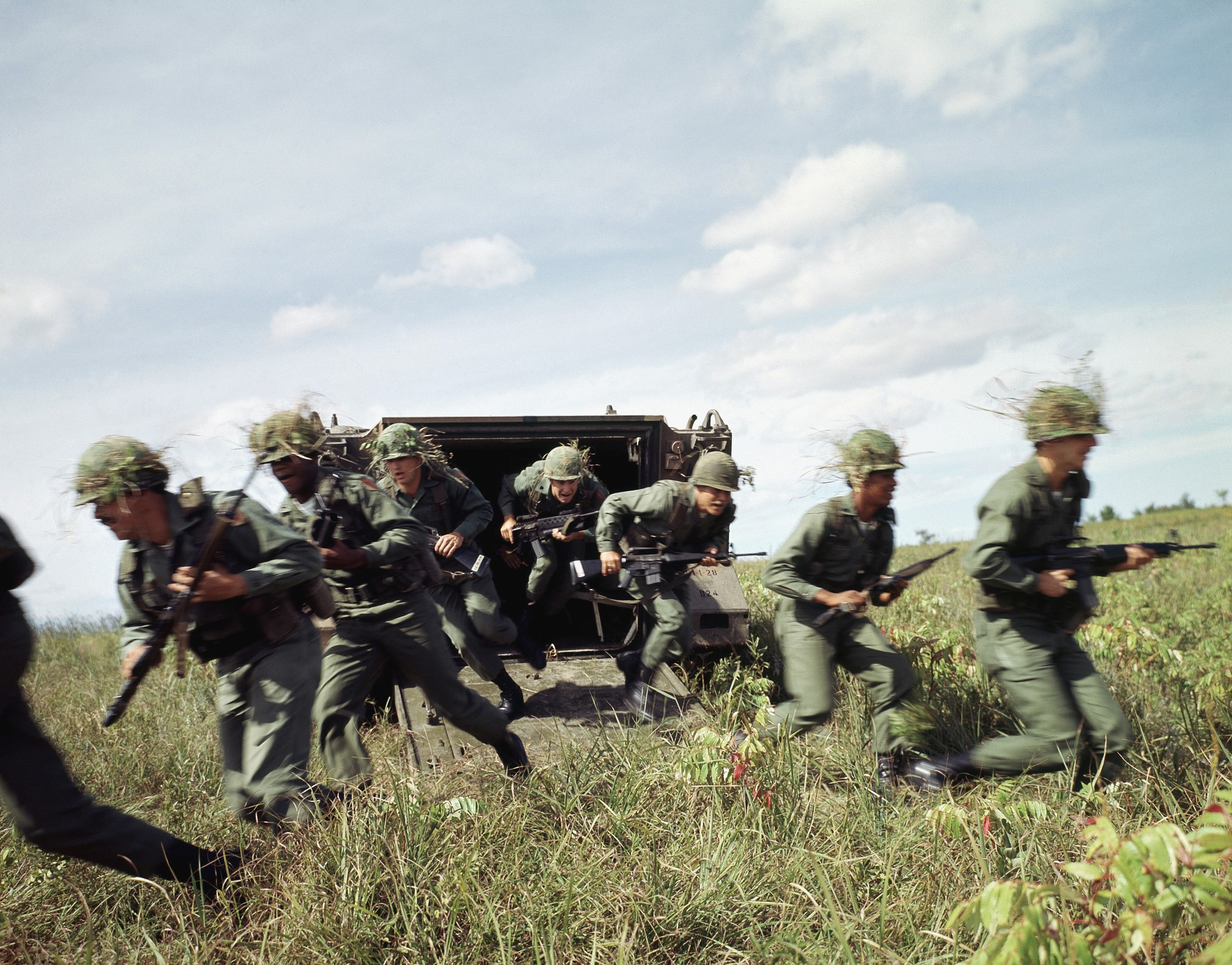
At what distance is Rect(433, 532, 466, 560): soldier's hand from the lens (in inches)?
222

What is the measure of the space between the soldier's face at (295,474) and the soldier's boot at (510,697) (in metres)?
2.03

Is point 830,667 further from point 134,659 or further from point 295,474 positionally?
point 134,659

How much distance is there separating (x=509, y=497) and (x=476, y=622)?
1.51 meters

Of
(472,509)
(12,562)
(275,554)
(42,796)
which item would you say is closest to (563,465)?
(472,509)

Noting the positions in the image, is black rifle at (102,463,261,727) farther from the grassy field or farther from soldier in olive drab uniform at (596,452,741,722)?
soldier in olive drab uniform at (596,452,741,722)

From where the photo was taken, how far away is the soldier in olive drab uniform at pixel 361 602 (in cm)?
390

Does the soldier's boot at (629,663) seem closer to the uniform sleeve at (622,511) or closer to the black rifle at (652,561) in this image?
the black rifle at (652,561)

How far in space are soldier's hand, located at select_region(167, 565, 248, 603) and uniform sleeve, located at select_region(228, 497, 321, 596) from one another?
5 centimetres

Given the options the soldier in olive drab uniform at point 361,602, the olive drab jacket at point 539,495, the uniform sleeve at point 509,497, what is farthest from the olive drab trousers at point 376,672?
the uniform sleeve at point 509,497

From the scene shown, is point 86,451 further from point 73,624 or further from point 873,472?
point 73,624

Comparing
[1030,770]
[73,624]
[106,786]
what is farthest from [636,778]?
[73,624]

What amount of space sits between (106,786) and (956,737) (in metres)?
4.35

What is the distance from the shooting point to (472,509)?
19.7 ft

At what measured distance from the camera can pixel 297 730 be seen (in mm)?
3113
